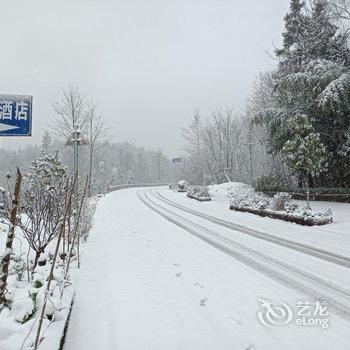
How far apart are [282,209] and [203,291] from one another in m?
13.0

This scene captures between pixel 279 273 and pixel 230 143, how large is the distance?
4114cm

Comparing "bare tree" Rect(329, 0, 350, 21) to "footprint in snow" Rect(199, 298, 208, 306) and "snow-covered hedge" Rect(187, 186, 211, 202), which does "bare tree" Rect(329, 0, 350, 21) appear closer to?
"snow-covered hedge" Rect(187, 186, 211, 202)

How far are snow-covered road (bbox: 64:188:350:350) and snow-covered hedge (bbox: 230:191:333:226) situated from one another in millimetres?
3615

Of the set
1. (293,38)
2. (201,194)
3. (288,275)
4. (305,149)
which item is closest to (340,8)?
(293,38)

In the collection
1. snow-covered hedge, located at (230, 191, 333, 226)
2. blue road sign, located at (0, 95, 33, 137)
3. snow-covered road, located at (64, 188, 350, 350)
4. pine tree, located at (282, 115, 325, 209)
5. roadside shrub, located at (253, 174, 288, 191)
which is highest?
pine tree, located at (282, 115, 325, 209)

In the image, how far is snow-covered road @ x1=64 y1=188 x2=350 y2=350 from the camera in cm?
441

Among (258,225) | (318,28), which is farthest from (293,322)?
(318,28)

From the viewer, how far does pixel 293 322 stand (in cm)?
491

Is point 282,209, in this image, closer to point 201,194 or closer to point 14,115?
point 201,194

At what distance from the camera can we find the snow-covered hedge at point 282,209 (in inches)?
595

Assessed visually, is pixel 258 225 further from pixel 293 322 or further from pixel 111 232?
pixel 293 322

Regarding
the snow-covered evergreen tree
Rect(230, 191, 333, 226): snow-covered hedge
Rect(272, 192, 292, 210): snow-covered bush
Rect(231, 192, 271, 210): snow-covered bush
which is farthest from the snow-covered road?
the snow-covered evergreen tree

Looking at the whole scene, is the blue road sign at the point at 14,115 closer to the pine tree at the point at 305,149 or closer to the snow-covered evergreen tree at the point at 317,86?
the pine tree at the point at 305,149

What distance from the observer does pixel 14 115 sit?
3959 mm
